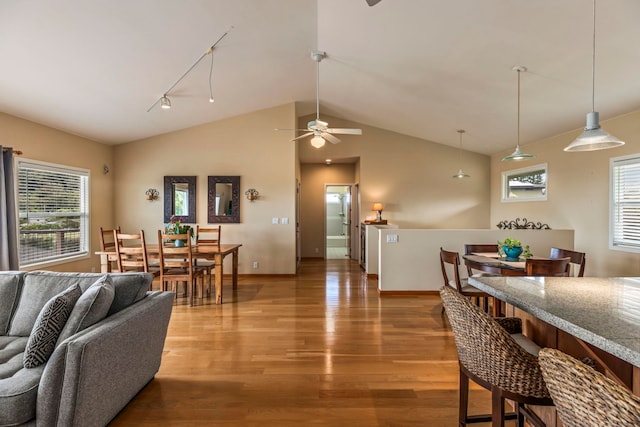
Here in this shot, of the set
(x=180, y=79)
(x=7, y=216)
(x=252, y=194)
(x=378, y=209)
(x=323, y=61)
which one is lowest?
(x=7, y=216)

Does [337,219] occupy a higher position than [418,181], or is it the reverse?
[418,181]

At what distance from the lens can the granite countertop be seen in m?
1.02

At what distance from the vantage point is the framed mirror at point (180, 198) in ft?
20.1

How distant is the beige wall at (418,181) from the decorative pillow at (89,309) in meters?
5.96

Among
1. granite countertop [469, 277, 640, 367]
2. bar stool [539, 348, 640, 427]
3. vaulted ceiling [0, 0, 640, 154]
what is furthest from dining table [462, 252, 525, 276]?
bar stool [539, 348, 640, 427]

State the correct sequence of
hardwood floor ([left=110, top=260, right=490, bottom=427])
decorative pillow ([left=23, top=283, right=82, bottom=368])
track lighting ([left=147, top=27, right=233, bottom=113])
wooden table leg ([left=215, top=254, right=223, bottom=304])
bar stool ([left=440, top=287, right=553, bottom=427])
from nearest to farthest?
bar stool ([left=440, top=287, right=553, bottom=427]) < decorative pillow ([left=23, top=283, right=82, bottom=368]) < hardwood floor ([left=110, top=260, right=490, bottom=427]) < track lighting ([left=147, top=27, right=233, bottom=113]) < wooden table leg ([left=215, top=254, right=223, bottom=304])

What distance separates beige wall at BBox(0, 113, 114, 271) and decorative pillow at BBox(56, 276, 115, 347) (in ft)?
12.2

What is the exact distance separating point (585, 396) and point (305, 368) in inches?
86.9

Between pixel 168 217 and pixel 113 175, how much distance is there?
1.36 m

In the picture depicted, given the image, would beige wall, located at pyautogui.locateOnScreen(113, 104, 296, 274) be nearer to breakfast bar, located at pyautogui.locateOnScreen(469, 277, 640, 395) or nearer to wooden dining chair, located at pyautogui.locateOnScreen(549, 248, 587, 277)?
wooden dining chair, located at pyautogui.locateOnScreen(549, 248, 587, 277)

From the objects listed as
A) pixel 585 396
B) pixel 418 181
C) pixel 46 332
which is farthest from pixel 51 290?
pixel 418 181

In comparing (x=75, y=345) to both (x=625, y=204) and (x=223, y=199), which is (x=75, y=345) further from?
(x=625, y=204)

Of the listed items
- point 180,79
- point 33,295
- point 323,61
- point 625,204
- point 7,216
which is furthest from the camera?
point 323,61

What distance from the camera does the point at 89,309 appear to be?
6.07ft
